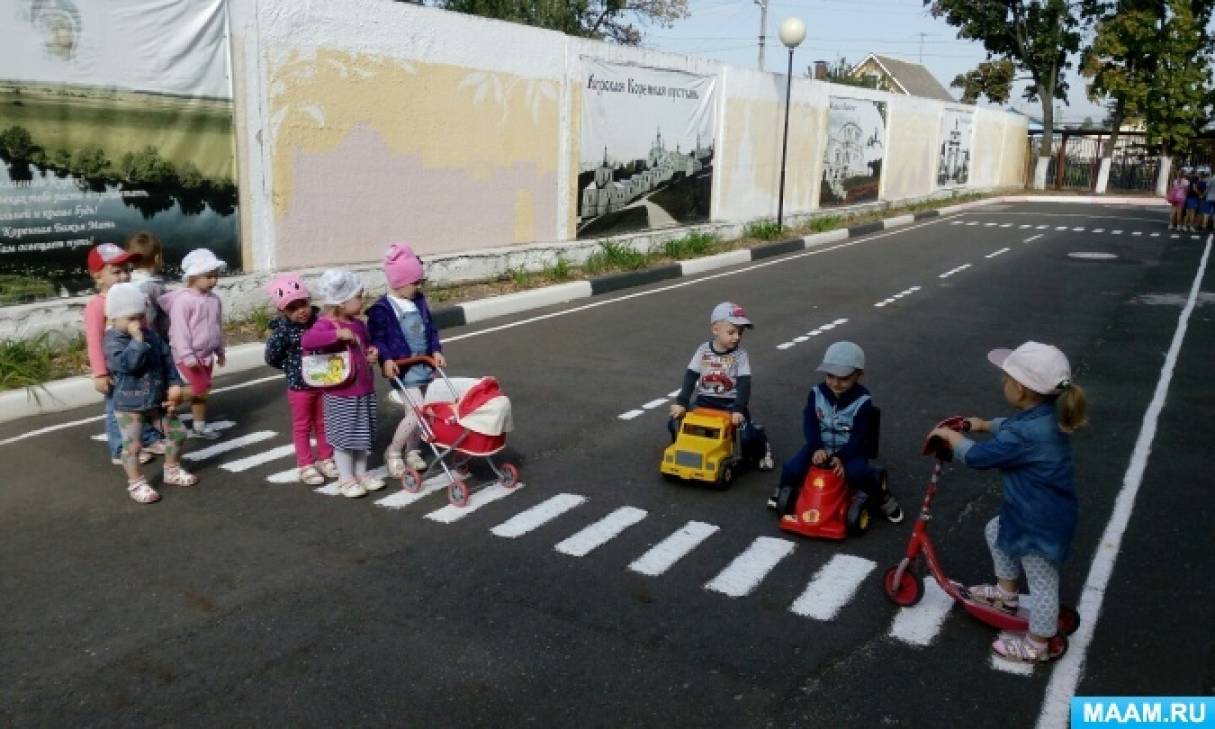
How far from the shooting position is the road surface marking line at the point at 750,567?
471cm

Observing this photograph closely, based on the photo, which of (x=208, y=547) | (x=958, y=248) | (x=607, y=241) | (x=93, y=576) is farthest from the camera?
(x=958, y=248)

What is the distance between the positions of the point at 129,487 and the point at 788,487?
388 cm

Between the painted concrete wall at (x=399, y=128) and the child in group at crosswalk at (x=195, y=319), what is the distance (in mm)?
3906

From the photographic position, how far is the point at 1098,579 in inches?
191

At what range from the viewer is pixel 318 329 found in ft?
18.3

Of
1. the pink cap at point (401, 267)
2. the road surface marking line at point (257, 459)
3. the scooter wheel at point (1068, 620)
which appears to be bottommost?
the road surface marking line at point (257, 459)

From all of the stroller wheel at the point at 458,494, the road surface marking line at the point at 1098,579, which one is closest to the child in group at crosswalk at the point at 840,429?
the road surface marking line at the point at 1098,579

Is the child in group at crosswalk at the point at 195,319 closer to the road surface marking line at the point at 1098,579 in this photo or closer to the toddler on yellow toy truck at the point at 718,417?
the toddler on yellow toy truck at the point at 718,417

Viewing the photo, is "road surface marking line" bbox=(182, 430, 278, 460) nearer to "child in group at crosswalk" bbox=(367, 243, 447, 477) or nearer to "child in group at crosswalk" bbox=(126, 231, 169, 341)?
"child in group at crosswalk" bbox=(126, 231, 169, 341)

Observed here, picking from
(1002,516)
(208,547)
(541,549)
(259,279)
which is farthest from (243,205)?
(1002,516)

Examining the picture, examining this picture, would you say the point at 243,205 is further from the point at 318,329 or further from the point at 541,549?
the point at 541,549

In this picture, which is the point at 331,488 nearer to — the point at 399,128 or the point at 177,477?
the point at 177,477

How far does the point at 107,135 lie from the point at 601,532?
6.60 meters

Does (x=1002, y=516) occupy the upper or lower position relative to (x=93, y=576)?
upper
